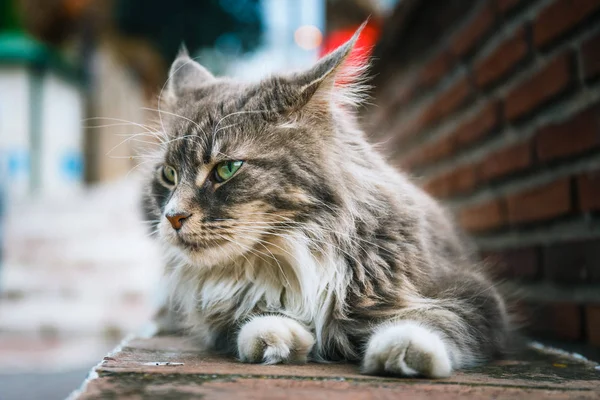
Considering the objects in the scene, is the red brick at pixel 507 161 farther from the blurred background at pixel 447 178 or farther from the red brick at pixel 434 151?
the red brick at pixel 434 151

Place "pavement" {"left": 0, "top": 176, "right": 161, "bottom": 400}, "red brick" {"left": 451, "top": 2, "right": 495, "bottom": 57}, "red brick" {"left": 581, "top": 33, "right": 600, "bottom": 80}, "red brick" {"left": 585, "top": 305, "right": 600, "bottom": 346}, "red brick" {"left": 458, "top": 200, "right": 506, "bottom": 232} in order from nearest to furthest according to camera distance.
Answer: "red brick" {"left": 581, "top": 33, "right": 600, "bottom": 80} → "red brick" {"left": 585, "top": 305, "right": 600, "bottom": 346} → "red brick" {"left": 451, "top": 2, "right": 495, "bottom": 57} → "red brick" {"left": 458, "top": 200, "right": 506, "bottom": 232} → "pavement" {"left": 0, "top": 176, "right": 161, "bottom": 400}

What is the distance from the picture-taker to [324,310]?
5.91 feet

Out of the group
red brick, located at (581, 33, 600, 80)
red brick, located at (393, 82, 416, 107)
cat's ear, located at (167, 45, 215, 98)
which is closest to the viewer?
red brick, located at (581, 33, 600, 80)

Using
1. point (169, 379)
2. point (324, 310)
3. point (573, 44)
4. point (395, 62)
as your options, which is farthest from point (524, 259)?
point (395, 62)

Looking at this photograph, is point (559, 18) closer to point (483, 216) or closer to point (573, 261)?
point (573, 261)

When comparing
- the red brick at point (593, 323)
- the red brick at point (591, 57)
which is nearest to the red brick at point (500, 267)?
the red brick at point (593, 323)

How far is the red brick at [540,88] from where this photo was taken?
219 centimetres

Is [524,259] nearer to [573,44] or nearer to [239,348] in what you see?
[573,44]

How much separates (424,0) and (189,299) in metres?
2.38

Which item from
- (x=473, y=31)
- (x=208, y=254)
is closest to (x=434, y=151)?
(x=473, y=31)

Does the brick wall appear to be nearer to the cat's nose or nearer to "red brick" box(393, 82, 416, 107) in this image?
"red brick" box(393, 82, 416, 107)

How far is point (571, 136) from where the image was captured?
85.8 inches

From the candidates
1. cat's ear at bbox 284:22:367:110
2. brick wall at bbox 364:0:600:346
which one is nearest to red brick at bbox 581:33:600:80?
brick wall at bbox 364:0:600:346

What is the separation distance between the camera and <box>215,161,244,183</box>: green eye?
6.15 ft
